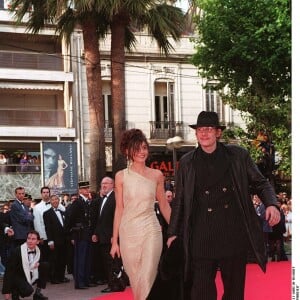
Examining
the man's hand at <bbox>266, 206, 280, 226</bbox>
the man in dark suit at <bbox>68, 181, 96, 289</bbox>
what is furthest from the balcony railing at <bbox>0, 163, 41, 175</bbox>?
the man's hand at <bbox>266, 206, 280, 226</bbox>

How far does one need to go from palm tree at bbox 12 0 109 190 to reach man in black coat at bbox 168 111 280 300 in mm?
14134

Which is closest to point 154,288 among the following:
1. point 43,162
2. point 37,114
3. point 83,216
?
point 83,216

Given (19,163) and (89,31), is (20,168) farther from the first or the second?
(89,31)

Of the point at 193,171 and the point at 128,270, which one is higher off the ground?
the point at 193,171

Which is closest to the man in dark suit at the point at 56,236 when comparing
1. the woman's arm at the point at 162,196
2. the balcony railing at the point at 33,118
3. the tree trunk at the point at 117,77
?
the tree trunk at the point at 117,77

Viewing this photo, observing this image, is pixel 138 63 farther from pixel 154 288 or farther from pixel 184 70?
pixel 154 288

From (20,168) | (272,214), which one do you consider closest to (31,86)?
(20,168)

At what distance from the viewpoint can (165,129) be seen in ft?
112

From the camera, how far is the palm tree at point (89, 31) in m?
18.9

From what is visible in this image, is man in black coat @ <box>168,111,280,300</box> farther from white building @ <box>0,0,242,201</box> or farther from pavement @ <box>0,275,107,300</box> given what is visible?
white building @ <box>0,0,242,201</box>

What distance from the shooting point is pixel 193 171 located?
500cm

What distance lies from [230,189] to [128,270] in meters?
1.54

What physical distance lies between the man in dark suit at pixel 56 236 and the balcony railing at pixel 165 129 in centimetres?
2116

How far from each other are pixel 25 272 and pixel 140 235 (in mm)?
4353
